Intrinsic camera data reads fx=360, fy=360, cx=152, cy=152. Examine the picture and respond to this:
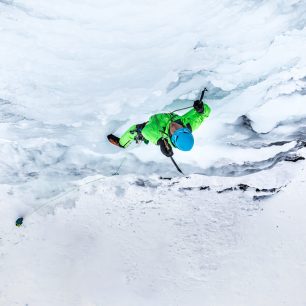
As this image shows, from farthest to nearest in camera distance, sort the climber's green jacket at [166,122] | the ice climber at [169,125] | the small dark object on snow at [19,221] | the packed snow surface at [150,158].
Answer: the small dark object on snow at [19,221], the packed snow surface at [150,158], the climber's green jacket at [166,122], the ice climber at [169,125]

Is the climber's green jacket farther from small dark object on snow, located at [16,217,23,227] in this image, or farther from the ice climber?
small dark object on snow, located at [16,217,23,227]

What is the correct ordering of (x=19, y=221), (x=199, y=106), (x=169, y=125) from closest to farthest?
(x=169, y=125), (x=199, y=106), (x=19, y=221)

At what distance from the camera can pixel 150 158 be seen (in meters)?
6.16

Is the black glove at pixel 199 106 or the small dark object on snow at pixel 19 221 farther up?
the small dark object on snow at pixel 19 221

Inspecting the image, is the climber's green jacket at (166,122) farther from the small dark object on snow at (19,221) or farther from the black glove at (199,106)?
the small dark object on snow at (19,221)

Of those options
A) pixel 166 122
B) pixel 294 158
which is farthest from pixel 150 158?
pixel 294 158

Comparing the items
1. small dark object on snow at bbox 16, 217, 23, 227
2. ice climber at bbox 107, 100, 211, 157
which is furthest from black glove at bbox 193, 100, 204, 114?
small dark object on snow at bbox 16, 217, 23, 227

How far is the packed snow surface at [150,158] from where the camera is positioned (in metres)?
4.41

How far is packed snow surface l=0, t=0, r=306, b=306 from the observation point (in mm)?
4406

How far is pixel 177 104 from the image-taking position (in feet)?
16.3

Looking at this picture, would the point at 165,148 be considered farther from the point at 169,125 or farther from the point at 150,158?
the point at 150,158

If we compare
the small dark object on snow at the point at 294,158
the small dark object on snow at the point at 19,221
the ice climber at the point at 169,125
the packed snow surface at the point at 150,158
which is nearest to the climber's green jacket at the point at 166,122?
the ice climber at the point at 169,125

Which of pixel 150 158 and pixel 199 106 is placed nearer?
pixel 199 106

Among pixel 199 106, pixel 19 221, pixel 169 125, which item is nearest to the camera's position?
pixel 169 125
